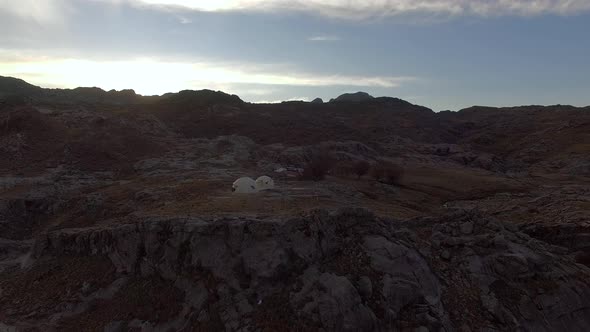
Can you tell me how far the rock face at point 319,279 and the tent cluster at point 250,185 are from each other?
30.4 ft

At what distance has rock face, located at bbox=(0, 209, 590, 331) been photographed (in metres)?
13.4

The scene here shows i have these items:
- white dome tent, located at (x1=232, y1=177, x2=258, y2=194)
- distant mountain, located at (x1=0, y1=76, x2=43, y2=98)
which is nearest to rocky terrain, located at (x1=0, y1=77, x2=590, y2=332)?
white dome tent, located at (x1=232, y1=177, x2=258, y2=194)

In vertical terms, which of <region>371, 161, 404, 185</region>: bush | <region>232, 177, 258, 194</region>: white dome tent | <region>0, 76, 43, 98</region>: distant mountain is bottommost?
<region>371, 161, 404, 185</region>: bush

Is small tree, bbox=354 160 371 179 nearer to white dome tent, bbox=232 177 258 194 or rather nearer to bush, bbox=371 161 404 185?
bush, bbox=371 161 404 185

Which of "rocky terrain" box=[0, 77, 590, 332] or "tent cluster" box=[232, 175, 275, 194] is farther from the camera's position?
"tent cluster" box=[232, 175, 275, 194]

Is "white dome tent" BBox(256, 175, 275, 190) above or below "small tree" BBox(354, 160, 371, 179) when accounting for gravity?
above

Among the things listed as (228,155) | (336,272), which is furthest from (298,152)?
(336,272)

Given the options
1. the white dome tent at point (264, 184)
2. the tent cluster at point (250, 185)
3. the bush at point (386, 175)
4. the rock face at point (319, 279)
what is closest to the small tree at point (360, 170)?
the bush at point (386, 175)

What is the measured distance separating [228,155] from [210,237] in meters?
33.2

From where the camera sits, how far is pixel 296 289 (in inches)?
537

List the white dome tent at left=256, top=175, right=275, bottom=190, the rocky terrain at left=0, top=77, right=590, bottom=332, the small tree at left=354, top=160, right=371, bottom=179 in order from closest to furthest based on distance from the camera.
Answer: the rocky terrain at left=0, top=77, right=590, bottom=332, the white dome tent at left=256, top=175, right=275, bottom=190, the small tree at left=354, top=160, right=371, bottom=179

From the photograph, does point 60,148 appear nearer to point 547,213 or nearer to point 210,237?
point 210,237

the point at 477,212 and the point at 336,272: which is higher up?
the point at 477,212

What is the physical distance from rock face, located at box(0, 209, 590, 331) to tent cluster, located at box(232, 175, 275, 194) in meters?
9.26
